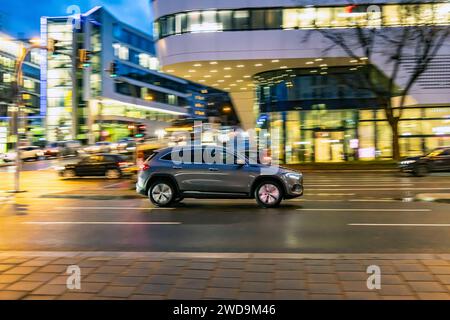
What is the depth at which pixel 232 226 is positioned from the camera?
10.2 metres

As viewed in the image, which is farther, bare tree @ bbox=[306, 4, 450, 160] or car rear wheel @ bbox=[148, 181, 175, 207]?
bare tree @ bbox=[306, 4, 450, 160]

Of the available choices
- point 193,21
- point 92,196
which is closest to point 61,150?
point 193,21

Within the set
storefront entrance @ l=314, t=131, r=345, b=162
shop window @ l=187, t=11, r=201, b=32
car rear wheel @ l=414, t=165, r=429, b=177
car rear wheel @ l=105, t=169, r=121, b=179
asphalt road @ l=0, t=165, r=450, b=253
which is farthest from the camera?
storefront entrance @ l=314, t=131, r=345, b=162

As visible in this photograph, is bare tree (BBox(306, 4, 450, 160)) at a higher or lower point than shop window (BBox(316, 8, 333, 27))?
lower

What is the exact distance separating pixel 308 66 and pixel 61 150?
99.0ft

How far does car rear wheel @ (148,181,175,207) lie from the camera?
527 inches

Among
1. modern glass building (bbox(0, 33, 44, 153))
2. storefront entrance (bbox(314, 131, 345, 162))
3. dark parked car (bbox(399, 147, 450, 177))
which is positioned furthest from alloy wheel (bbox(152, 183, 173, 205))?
modern glass building (bbox(0, 33, 44, 153))

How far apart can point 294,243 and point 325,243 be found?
1.73 feet

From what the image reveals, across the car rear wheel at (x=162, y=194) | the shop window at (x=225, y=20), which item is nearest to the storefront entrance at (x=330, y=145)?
the shop window at (x=225, y=20)

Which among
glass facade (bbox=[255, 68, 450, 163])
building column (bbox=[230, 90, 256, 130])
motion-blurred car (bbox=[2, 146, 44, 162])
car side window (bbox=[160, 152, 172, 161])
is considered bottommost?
car side window (bbox=[160, 152, 172, 161])

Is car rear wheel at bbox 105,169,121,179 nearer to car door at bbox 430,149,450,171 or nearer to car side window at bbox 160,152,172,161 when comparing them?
car side window at bbox 160,152,172,161

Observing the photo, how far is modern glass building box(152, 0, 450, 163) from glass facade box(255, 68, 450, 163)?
0.08 m

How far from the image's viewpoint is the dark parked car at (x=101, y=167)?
2662 cm
